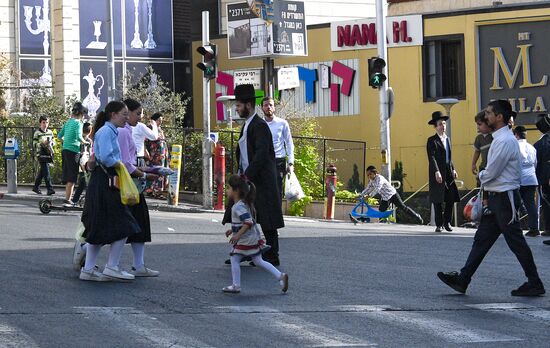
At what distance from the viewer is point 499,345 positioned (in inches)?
356

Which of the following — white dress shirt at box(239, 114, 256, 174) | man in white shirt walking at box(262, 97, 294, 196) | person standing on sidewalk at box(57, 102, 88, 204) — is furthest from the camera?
person standing on sidewalk at box(57, 102, 88, 204)

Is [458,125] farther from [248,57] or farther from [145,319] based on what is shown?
[145,319]

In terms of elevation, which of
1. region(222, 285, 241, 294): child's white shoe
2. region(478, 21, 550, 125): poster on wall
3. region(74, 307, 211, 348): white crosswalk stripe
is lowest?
region(74, 307, 211, 348): white crosswalk stripe

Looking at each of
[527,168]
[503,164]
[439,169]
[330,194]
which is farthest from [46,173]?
[503,164]

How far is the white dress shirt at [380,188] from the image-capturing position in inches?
965

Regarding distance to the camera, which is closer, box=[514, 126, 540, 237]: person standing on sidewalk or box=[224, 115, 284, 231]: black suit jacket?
box=[224, 115, 284, 231]: black suit jacket

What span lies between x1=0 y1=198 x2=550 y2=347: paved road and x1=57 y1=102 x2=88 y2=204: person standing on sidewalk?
5.66 meters

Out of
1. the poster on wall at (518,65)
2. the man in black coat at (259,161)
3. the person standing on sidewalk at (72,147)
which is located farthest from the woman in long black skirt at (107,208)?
the poster on wall at (518,65)

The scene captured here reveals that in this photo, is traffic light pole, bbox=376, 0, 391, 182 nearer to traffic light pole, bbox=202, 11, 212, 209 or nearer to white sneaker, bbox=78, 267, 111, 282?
traffic light pole, bbox=202, 11, 212, 209

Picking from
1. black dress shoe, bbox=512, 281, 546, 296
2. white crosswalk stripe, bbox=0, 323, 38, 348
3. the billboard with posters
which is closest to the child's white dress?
black dress shoe, bbox=512, 281, 546, 296

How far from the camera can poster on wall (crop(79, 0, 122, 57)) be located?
4369 centimetres

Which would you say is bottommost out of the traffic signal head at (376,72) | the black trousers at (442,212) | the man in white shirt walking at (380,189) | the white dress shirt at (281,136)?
the black trousers at (442,212)

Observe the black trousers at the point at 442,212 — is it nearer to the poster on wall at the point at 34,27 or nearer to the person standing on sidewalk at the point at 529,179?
the person standing on sidewalk at the point at 529,179

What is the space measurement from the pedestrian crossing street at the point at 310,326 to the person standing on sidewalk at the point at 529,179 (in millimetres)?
7982
